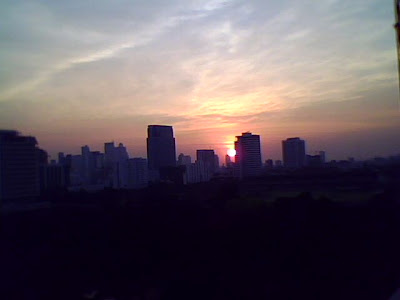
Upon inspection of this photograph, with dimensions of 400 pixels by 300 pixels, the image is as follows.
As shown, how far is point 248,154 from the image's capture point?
30.7 metres

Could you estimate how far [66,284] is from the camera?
7.76 m

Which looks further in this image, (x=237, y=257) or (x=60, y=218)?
(x=60, y=218)

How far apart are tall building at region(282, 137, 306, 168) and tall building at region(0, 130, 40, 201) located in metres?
22.3

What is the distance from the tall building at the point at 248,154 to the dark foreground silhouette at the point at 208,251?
60.2ft

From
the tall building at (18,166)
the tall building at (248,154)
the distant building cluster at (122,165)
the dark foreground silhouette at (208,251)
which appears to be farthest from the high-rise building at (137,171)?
the dark foreground silhouette at (208,251)

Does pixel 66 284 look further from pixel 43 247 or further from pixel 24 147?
pixel 24 147

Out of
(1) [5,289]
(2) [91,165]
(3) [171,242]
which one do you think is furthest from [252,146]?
(1) [5,289]

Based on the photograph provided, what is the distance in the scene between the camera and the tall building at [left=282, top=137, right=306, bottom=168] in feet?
116

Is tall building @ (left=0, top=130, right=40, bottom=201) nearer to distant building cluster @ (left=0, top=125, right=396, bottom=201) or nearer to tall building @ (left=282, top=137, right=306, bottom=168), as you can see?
distant building cluster @ (left=0, top=125, right=396, bottom=201)

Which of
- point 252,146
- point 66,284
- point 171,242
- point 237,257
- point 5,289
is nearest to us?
point 5,289

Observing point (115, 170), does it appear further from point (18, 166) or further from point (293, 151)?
point (293, 151)

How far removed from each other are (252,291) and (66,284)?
3.45m

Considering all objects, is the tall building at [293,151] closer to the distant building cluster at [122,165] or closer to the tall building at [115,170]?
the distant building cluster at [122,165]

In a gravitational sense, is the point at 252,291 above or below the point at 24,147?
below
